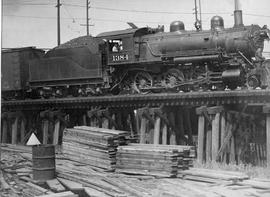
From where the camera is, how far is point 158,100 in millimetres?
12891

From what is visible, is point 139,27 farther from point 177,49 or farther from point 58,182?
point 58,182

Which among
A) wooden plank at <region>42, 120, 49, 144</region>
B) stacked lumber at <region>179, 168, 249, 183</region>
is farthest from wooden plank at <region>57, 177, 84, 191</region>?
wooden plank at <region>42, 120, 49, 144</region>

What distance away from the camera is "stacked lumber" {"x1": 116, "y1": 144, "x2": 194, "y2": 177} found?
9547 mm

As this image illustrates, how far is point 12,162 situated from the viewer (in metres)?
11.3

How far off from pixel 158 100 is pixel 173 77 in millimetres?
4007

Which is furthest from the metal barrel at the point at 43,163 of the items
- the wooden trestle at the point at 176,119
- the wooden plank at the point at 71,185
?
the wooden trestle at the point at 176,119

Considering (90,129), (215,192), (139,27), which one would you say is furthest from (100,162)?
(139,27)

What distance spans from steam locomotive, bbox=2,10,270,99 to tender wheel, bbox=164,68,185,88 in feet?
0.12

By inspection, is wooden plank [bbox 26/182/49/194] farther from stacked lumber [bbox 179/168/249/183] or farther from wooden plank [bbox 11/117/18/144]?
wooden plank [bbox 11/117/18/144]

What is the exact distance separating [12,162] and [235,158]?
5.81m

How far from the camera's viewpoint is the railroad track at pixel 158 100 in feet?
36.8

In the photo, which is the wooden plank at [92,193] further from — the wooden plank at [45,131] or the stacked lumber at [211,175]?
the wooden plank at [45,131]

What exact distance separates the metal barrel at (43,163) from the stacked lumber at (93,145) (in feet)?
4.11

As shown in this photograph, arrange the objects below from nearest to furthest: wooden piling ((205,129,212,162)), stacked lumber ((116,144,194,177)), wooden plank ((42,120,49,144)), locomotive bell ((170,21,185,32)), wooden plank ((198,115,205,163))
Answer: stacked lumber ((116,144,194,177)), wooden piling ((205,129,212,162)), wooden plank ((198,115,205,163)), wooden plank ((42,120,49,144)), locomotive bell ((170,21,185,32))
